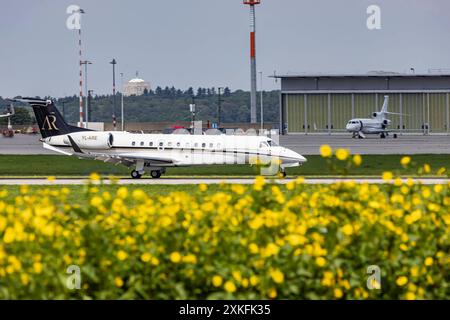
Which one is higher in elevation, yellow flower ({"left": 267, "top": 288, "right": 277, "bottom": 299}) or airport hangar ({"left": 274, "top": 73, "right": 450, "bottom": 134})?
airport hangar ({"left": 274, "top": 73, "right": 450, "bottom": 134})

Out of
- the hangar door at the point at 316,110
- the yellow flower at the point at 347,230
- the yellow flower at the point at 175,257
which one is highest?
the hangar door at the point at 316,110

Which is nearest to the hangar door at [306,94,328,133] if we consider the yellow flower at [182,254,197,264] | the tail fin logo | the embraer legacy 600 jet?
the tail fin logo

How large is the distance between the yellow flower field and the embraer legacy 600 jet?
104 feet

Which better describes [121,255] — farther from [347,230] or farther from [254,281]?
[347,230]

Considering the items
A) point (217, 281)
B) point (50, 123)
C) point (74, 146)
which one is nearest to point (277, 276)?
point (217, 281)

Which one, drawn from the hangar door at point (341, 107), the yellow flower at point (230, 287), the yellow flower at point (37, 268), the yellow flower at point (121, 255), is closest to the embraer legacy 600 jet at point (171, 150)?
the yellow flower at point (121, 255)

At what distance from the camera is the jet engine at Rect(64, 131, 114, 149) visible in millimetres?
44625

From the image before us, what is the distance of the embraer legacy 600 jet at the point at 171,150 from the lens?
43625mm

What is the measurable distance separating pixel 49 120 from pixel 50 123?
0.27m

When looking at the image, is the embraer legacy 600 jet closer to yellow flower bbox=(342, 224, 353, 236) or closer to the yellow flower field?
the yellow flower field

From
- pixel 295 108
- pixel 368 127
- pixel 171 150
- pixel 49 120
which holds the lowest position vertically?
pixel 171 150

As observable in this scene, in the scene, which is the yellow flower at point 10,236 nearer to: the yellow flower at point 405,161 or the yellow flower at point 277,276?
the yellow flower at point 277,276

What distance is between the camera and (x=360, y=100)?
128500 mm
